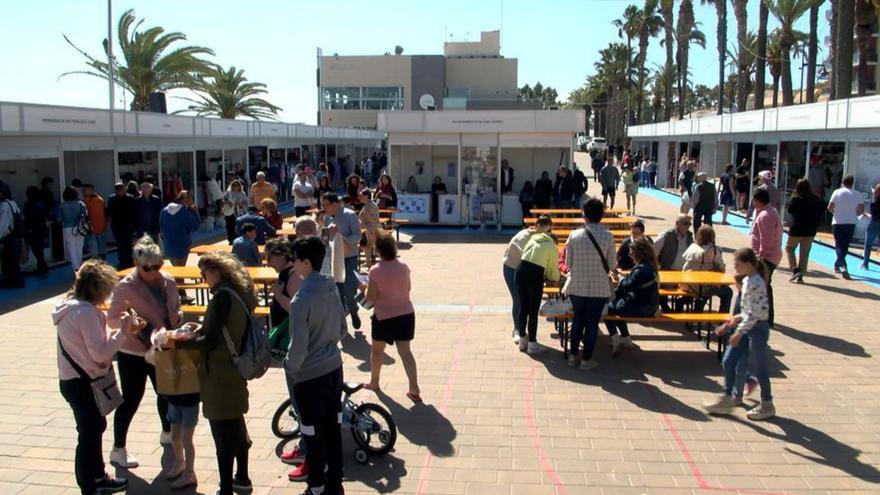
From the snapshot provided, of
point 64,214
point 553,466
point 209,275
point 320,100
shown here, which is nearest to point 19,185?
point 64,214

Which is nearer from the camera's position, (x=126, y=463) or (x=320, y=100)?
(x=126, y=463)

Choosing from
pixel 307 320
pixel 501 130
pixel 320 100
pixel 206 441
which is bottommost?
pixel 206 441

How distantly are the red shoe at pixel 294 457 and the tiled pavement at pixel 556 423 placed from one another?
0.26ft

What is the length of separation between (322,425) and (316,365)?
1.35ft

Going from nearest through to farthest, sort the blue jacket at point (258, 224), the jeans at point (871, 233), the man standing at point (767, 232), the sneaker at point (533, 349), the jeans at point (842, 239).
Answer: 1. the sneaker at point (533, 349)
2. the man standing at point (767, 232)
3. the blue jacket at point (258, 224)
4. the jeans at point (842, 239)
5. the jeans at point (871, 233)

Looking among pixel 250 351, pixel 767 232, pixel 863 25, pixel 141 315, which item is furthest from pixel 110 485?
pixel 863 25

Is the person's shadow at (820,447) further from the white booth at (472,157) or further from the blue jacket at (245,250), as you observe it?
the white booth at (472,157)

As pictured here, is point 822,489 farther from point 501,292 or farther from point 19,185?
point 19,185

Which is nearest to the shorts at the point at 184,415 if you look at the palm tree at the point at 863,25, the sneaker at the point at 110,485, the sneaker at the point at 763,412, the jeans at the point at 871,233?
the sneaker at the point at 110,485

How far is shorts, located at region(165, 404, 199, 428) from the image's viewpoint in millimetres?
4812

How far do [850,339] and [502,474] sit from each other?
5496 mm

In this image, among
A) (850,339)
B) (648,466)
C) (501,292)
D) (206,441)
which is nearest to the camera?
(648,466)

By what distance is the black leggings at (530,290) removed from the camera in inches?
302

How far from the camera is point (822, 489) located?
16.2 ft
